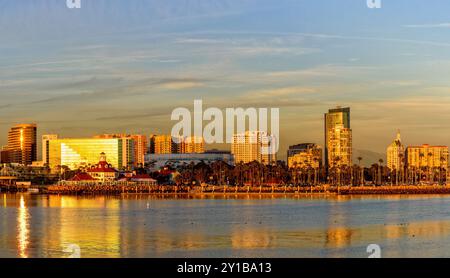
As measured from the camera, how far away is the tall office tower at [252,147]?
14225cm

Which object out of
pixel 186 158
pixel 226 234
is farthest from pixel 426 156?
pixel 226 234

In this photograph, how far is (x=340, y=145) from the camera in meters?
176

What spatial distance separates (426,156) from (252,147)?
41699mm

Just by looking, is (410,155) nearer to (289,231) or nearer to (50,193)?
(50,193)

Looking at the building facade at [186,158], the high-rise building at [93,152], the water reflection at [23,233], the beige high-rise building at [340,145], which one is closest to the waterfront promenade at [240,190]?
the building facade at [186,158]

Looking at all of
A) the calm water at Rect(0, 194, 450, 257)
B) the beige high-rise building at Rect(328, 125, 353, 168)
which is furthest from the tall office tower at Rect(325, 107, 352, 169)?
the calm water at Rect(0, 194, 450, 257)

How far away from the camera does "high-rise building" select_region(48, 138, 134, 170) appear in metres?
164

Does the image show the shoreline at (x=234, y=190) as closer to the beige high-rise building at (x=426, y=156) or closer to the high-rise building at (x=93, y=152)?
the high-rise building at (x=93, y=152)

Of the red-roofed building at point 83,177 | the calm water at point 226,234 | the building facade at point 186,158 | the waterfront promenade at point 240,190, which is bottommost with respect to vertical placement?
the calm water at point 226,234

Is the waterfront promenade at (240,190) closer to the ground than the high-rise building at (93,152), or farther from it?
closer to the ground

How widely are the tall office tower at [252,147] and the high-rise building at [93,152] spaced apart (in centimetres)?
1990

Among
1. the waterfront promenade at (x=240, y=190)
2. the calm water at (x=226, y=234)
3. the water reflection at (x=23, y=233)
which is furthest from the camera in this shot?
the waterfront promenade at (x=240, y=190)

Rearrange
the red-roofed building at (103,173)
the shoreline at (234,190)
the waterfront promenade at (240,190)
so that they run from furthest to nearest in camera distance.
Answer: the red-roofed building at (103,173) → the waterfront promenade at (240,190) → the shoreline at (234,190)

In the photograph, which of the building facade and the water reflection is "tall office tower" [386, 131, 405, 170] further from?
A: the water reflection
